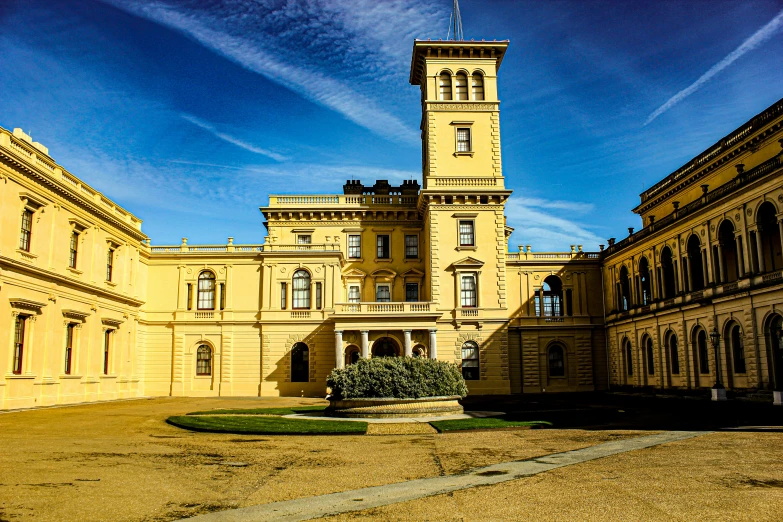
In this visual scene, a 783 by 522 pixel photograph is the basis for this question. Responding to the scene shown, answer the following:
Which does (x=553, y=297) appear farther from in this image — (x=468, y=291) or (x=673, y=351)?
(x=673, y=351)

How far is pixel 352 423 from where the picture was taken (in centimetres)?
2128

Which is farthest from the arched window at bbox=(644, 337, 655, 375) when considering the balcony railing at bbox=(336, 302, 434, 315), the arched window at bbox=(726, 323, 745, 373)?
the balcony railing at bbox=(336, 302, 434, 315)

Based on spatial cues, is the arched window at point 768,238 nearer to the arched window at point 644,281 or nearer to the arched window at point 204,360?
the arched window at point 644,281

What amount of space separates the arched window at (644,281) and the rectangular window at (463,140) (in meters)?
14.7

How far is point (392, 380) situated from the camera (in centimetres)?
2441

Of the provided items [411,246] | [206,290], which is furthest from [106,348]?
[411,246]

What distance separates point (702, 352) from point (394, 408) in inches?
906

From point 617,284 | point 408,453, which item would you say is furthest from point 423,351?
point 408,453

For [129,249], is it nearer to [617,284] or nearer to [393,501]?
[617,284]

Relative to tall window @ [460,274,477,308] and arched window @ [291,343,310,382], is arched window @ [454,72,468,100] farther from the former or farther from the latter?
arched window @ [291,343,310,382]

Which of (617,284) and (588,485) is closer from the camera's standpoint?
(588,485)

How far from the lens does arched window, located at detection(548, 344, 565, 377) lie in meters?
48.5

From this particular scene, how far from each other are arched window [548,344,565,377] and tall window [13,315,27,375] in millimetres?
34165

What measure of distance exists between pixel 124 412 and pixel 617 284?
116ft
